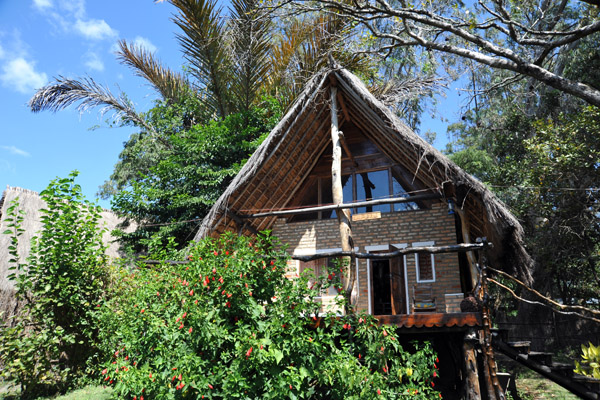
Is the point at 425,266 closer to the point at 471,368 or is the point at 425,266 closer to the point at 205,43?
the point at 471,368

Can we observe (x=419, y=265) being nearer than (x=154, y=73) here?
Yes

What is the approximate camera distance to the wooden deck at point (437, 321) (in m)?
5.29

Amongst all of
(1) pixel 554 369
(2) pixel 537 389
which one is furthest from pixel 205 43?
(2) pixel 537 389

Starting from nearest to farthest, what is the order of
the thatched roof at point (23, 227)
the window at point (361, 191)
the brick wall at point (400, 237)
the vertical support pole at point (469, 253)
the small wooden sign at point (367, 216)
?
the vertical support pole at point (469, 253), the brick wall at point (400, 237), the small wooden sign at point (367, 216), the window at point (361, 191), the thatched roof at point (23, 227)

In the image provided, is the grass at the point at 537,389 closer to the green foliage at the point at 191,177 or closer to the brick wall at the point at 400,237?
the brick wall at the point at 400,237

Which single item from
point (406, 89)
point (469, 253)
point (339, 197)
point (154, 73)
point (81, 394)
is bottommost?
point (81, 394)

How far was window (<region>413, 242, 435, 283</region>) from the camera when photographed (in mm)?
7764

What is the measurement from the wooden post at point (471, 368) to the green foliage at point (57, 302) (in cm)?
610

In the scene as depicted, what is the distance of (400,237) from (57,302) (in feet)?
21.1

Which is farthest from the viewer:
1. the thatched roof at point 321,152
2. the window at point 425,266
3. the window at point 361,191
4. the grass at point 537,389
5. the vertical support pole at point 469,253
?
the grass at point 537,389

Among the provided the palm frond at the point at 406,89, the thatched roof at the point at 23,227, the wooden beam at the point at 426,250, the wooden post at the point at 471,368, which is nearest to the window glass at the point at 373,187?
the palm frond at the point at 406,89

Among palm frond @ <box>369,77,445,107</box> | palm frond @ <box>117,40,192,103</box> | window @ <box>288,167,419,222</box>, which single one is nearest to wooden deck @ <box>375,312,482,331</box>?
window @ <box>288,167,419,222</box>

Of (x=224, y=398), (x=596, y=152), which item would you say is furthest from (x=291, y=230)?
(x=596, y=152)

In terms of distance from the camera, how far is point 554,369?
653 cm
